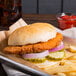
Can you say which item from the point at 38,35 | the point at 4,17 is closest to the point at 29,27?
the point at 38,35

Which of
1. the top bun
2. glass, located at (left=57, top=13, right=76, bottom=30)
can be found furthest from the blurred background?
the top bun

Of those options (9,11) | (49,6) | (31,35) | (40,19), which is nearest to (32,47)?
(31,35)

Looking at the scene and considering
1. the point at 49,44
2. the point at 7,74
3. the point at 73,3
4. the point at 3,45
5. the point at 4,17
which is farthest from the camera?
the point at 73,3

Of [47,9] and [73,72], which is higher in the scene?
[73,72]

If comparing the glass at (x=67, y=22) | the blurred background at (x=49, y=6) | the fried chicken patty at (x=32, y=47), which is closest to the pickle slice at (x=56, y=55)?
the fried chicken patty at (x=32, y=47)

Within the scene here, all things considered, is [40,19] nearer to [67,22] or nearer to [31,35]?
[67,22]

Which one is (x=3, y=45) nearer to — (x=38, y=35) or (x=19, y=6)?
(x=38, y=35)
